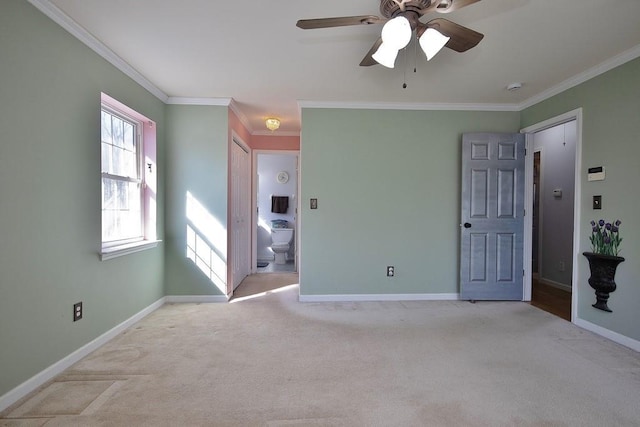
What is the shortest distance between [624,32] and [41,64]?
392cm

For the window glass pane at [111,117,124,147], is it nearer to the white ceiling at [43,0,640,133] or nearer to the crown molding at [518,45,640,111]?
the white ceiling at [43,0,640,133]

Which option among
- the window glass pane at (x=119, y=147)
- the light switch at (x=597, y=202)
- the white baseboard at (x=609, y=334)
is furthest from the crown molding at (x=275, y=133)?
the white baseboard at (x=609, y=334)

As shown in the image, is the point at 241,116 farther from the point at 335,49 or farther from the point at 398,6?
the point at 398,6

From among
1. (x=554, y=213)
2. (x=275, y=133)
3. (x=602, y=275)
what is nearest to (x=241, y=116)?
(x=275, y=133)

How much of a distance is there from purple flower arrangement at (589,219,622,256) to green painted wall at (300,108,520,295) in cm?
127

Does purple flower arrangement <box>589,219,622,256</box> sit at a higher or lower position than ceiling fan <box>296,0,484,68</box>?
lower

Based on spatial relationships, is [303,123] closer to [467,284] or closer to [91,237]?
[91,237]

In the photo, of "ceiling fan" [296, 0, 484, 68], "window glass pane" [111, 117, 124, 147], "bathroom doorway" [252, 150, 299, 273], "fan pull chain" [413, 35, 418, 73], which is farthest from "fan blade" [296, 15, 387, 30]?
"bathroom doorway" [252, 150, 299, 273]

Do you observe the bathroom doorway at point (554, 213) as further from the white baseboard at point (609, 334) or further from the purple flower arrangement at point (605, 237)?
the purple flower arrangement at point (605, 237)

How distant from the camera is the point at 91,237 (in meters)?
2.38

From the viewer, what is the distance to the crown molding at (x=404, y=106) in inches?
146

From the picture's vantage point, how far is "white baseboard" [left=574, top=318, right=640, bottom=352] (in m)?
2.48

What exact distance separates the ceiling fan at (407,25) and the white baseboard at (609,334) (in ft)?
8.71

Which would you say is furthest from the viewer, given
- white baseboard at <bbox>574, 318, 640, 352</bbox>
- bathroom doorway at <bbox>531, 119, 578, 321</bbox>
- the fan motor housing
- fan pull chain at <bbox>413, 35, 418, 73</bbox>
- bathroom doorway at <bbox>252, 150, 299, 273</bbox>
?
bathroom doorway at <bbox>252, 150, 299, 273</bbox>
